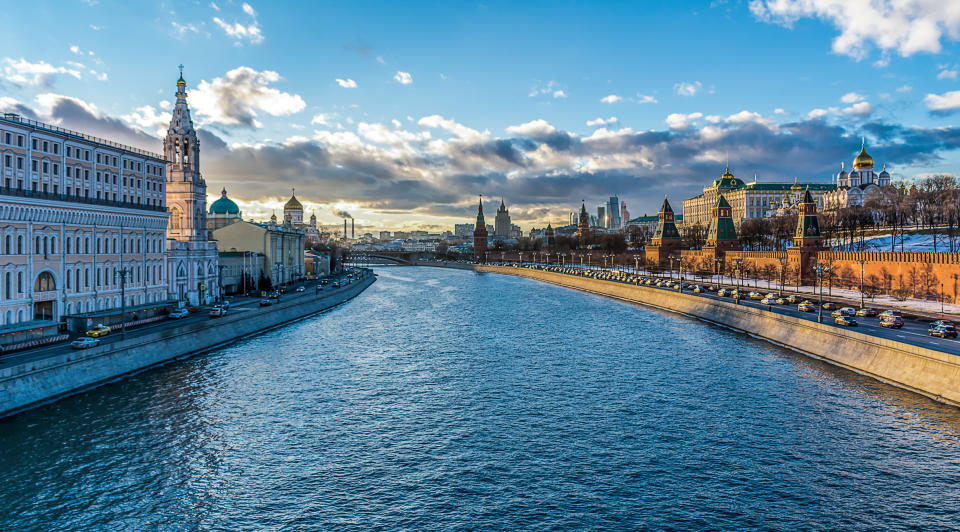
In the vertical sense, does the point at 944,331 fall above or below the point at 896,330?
above

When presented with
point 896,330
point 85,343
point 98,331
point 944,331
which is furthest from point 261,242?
point 944,331

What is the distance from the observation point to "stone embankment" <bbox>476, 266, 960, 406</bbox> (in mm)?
27984

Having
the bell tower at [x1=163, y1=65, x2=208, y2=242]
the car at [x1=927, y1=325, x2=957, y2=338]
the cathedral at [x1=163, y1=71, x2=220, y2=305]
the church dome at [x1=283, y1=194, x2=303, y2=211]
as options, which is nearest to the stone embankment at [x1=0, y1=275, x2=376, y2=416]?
the cathedral at [x1=163, y1=71, x2=220, y2=305]

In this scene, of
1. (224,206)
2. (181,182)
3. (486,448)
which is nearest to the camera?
(486,448)

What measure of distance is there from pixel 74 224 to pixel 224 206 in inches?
2190

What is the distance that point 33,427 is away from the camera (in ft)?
80.4

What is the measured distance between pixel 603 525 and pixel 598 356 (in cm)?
2363

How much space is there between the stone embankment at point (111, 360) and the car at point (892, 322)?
148 feet

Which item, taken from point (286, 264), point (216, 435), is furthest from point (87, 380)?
point (286, 264)

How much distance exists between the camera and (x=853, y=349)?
34.9 m

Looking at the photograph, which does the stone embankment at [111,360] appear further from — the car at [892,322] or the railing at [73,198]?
the car at [892,322]

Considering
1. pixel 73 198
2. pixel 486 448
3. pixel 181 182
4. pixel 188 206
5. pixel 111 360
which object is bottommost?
pixel 486 448

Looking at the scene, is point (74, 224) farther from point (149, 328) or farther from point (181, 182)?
point (181, 182)

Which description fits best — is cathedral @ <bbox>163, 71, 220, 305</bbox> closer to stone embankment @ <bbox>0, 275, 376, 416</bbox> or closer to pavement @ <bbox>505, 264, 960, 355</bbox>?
stone embankment @ <bbox>0, 275, 376, 416</bbox>
